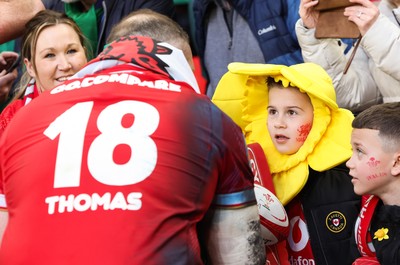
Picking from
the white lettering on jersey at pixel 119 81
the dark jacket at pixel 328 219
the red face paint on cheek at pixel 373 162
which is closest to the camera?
the white lettering on jersey at pixel 119 81

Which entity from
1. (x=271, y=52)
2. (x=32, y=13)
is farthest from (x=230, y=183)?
(x=32, y=13)

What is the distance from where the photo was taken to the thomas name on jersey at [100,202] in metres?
2.17

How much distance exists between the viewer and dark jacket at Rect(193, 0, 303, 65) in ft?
13.8

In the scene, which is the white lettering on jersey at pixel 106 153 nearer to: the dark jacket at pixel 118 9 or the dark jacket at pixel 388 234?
the dark jacket at pixel 388 234

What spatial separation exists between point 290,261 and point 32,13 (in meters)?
2.17

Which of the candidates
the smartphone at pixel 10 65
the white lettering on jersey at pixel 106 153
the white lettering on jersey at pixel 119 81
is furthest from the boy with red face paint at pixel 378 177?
the smartphone at pixel 10 65

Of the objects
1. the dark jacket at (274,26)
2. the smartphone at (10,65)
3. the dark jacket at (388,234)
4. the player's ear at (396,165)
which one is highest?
the smartphone at (10,65)

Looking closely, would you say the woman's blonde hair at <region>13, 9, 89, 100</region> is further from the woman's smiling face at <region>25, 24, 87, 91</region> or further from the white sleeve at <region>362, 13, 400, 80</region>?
the white sleeve at <region>362, 13, 400, 80</region>

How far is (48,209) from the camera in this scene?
2.21 meters

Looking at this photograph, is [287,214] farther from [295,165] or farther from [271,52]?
[271,52]

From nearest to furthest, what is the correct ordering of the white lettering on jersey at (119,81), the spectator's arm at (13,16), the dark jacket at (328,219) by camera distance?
the white lettering on jersey at (119,81)
the dark jacket at (328,219)
the spectator's arm at (13,16)

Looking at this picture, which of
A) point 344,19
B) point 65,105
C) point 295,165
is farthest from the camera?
point 344,19

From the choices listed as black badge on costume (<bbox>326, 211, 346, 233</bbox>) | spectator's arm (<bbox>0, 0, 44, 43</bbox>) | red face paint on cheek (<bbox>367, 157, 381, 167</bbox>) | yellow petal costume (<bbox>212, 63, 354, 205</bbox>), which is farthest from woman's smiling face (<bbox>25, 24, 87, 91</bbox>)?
red face paint on cheek (<bbox>367, 157, 381, 167</bbox>)

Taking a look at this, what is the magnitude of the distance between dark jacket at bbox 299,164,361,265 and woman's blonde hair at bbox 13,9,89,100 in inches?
60.5
